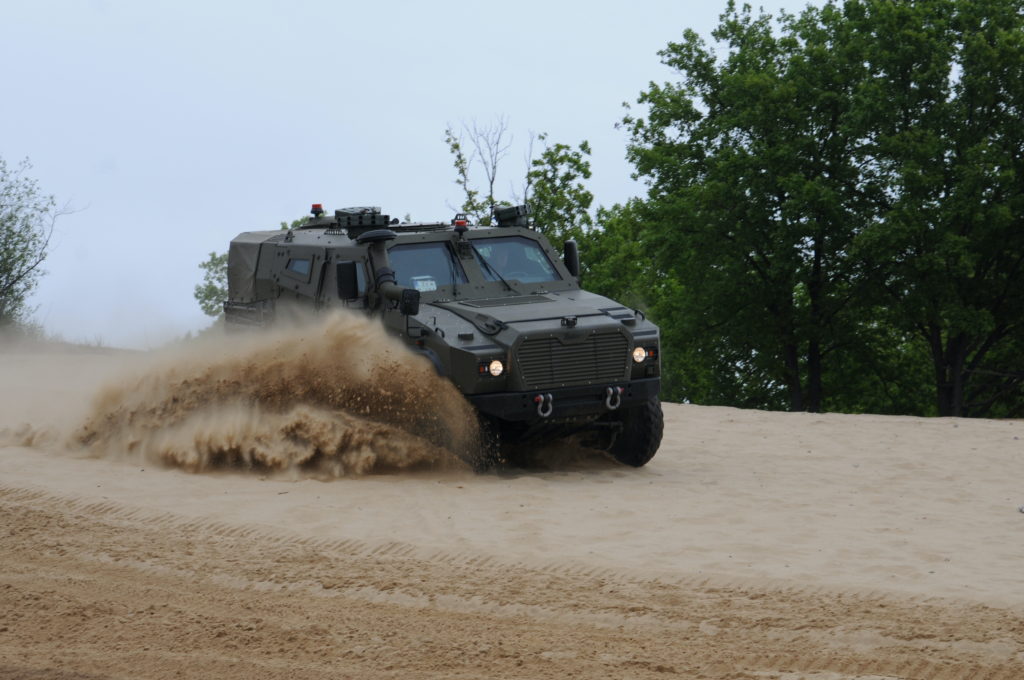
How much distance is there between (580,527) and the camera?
31.7ft

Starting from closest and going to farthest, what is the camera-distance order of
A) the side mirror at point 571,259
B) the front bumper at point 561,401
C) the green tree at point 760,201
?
the front bumper at point 561,401, the side mirror at point 571,259, the green tree at point 760,201

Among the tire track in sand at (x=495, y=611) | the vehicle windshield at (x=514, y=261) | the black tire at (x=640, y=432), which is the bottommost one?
the tire track in sand at (x=495, y=611)

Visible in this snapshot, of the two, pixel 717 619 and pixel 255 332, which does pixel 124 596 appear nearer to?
pixel 717 619

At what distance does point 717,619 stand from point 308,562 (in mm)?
2637

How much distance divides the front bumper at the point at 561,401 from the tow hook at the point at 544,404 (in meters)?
0.01

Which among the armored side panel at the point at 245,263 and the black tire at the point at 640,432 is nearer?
the black tire at the point at 640,432

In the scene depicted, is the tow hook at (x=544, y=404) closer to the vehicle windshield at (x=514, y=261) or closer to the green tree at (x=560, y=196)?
the vehicle windshield at (x=514, y=261)

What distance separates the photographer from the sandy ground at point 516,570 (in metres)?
6.53

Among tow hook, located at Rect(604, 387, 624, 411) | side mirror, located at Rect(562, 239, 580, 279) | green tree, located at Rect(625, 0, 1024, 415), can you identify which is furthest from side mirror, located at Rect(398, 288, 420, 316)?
green tree, located at Rect(625, 0, 1024, 415)

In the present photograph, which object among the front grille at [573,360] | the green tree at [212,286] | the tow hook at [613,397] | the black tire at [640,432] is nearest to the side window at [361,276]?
the front grille at [573,360]

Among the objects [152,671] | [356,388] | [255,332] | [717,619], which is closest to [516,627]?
[717,619]

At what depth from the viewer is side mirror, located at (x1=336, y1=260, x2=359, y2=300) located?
1230cm

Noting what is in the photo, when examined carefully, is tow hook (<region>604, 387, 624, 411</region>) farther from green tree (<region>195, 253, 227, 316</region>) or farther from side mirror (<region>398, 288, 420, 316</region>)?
green tree (<region>195, 253, 227, 316</region>)

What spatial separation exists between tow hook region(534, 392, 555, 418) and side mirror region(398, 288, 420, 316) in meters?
1.29
